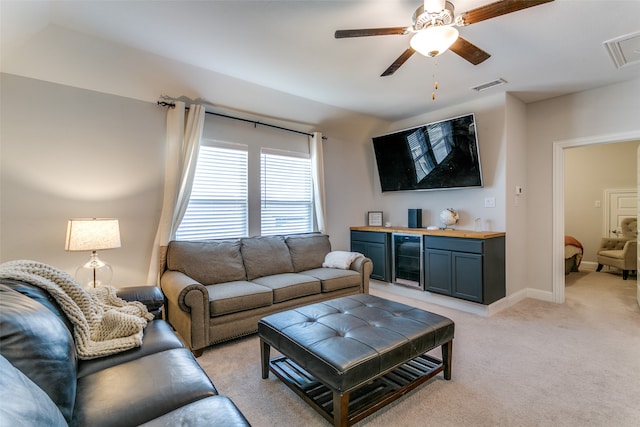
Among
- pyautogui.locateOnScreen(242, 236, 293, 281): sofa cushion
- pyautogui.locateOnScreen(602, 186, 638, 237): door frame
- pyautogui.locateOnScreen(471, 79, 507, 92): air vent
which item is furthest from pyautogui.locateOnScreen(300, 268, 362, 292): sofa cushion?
pyautogui.locateOnScreen(602, 186, 638, 237): door frame

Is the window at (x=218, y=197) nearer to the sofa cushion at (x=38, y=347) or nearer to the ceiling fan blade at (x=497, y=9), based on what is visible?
the sofa cushion at (x=38, y=347)

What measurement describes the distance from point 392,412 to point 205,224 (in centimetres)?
262

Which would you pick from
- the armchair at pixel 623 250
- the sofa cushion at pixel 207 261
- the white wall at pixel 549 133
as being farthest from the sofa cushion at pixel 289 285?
the armchair at pixel 623 250

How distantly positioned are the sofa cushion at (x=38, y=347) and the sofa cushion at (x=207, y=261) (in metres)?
1.69

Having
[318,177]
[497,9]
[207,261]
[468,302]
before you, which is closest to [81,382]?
[207,261]

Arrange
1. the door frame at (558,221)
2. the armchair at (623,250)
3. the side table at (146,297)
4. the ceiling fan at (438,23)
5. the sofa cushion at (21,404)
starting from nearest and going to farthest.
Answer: the sofa cushion at (21,404), the ceiling fan at (438,23), the side table at (146,297), the door frame at (558,221), the armchair at (623,250)

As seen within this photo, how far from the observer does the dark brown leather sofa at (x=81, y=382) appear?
34.5 inches

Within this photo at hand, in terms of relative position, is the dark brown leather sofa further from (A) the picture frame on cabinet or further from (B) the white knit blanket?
(A) the picture frame on cabinet

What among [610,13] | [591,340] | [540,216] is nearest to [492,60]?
[610,13]

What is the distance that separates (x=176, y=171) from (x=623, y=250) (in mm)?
6661

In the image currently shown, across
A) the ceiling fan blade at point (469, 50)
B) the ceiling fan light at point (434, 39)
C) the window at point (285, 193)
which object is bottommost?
the window at point (285, 193)

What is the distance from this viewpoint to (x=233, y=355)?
8.00 feet

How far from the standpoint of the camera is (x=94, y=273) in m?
2.47

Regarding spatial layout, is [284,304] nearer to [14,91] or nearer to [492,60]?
[14,91]
